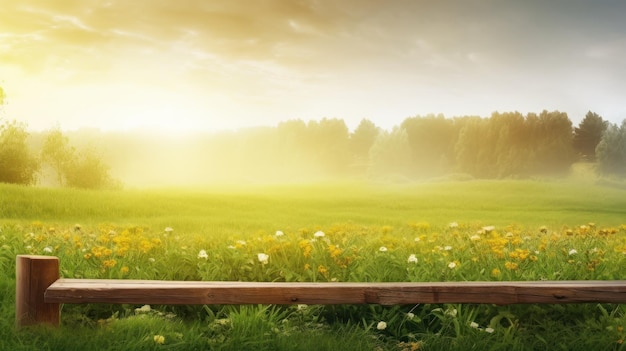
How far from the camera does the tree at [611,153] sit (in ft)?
27.4

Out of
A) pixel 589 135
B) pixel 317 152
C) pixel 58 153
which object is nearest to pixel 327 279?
pixel 317 152

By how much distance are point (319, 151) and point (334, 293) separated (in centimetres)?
482

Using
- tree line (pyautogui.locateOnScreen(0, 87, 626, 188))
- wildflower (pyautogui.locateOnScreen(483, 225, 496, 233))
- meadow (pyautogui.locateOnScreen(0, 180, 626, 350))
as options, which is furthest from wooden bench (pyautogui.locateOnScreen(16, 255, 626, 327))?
tree line (pyautogui.locateOnScreen(0, 87, 626, 188))

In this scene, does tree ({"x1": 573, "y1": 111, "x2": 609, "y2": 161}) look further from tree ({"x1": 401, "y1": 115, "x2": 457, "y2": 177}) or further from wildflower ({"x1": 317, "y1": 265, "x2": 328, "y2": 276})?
wildflower ({"x1": 317, "y1": 265, "x2": 328, "y2": 276})

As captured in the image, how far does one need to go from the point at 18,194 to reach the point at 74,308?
4.37 m

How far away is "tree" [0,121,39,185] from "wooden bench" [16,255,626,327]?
476 centimetres

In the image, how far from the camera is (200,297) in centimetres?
365

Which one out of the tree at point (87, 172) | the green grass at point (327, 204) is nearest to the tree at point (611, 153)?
the green grass at point (327, 204)

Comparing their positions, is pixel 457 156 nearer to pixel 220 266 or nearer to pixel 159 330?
pixel 220 266

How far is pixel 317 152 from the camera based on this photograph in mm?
8398

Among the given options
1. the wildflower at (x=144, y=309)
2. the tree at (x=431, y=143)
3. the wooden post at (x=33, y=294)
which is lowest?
the wildflower at (x=144, y=309)

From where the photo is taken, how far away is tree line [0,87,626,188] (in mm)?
8133

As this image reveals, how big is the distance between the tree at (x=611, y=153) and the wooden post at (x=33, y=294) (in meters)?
6.95

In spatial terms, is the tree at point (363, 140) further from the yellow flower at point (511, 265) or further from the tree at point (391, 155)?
the yellow flower at point (511, 265)
